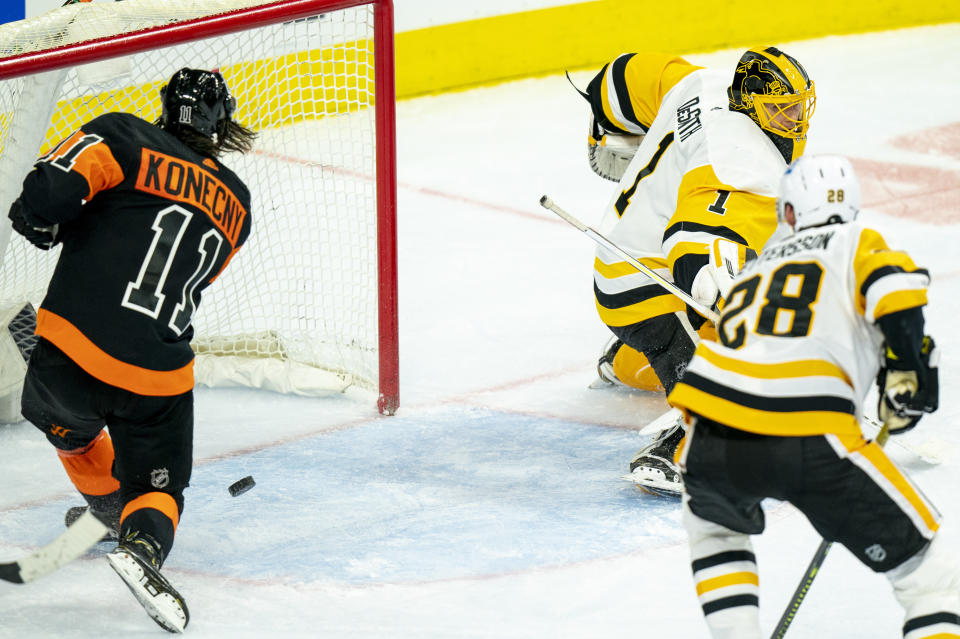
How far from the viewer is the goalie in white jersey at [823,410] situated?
2125 mm

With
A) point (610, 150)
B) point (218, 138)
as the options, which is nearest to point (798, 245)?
point (218, 138)

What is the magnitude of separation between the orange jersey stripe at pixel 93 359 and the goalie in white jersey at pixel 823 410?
41.0 inches

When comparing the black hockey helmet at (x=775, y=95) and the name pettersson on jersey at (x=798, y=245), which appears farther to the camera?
the black hockey helmet at (x=775, y=95)

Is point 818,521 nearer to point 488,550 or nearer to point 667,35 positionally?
point 488,550

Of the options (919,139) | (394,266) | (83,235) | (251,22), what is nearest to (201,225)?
(83,235)

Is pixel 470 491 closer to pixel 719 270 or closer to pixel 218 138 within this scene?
Answer: pixel 719 270

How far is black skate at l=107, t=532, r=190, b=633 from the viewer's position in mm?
2488

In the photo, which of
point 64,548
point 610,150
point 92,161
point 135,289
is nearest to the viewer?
point 64,548

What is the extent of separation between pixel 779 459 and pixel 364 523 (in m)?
1.23

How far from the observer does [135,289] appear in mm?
2607

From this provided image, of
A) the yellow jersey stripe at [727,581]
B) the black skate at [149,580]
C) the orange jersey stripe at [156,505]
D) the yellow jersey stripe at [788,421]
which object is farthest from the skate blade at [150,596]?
the yellow jersey stripe at [788,421]

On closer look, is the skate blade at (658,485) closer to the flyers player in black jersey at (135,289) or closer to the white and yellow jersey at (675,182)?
the white and yellow jersey at (675,182)

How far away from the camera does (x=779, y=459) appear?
2.14 metres

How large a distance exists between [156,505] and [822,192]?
136cm
